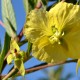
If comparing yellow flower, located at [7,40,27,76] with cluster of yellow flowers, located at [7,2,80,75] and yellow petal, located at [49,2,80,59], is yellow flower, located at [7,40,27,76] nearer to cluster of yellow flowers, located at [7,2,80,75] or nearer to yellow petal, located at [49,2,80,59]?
cluster of yellow flowers, located at [7,2,80,75]

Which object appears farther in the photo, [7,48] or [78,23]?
[7,48]

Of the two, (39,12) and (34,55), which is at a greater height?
(39,12)

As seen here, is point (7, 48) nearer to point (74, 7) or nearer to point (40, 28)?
point (40, 28)

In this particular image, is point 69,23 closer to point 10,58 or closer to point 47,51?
point 47,51


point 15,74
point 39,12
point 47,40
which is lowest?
point 15,74

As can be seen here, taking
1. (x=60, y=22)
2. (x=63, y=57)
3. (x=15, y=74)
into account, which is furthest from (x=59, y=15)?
(x=15, y=74)

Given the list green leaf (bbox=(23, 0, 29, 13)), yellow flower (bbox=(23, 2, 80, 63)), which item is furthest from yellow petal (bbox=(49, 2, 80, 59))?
green leaf (bbox=(23, 0, 29, 13))

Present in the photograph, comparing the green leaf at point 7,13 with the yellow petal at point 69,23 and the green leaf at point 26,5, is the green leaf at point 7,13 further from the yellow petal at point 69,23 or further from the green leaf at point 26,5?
the yellow petal at point 69,23

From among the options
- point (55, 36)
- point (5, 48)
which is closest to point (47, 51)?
point (55, 36)
